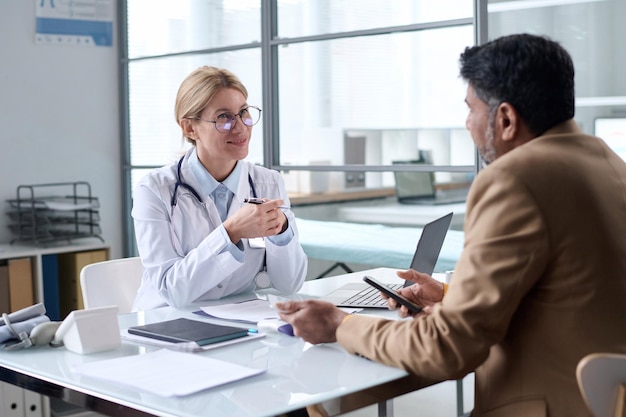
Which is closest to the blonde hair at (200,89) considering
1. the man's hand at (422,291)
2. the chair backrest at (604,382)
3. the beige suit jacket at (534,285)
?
the man's hand at (422,291)

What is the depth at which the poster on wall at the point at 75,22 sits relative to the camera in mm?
4719

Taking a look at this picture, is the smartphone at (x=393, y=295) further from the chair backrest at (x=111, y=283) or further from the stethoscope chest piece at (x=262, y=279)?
the chair backrest at (x=111, y=283)

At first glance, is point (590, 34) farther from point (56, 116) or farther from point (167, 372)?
point (167, 372)

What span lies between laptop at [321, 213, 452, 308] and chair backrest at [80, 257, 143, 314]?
713mm

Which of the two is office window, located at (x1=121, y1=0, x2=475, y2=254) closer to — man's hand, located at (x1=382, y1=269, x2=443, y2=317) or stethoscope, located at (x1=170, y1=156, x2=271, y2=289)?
stethoscope, located at (x1=170, y1=156, x2=271, y2=289)

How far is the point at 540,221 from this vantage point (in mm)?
1402

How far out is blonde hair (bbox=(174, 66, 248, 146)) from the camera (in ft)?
8.50

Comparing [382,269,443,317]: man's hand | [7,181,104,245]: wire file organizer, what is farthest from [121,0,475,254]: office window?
[382,269,443,317]: man's hand

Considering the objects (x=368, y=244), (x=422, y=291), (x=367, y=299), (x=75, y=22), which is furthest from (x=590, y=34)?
(x=422, y=291)

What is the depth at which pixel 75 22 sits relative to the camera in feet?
15.9

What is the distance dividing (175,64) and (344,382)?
3.67 meters

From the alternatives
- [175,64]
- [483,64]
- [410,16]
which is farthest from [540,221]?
[175,64]

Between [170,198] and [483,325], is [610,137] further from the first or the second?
[483,325]

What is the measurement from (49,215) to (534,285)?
3.55 metres
